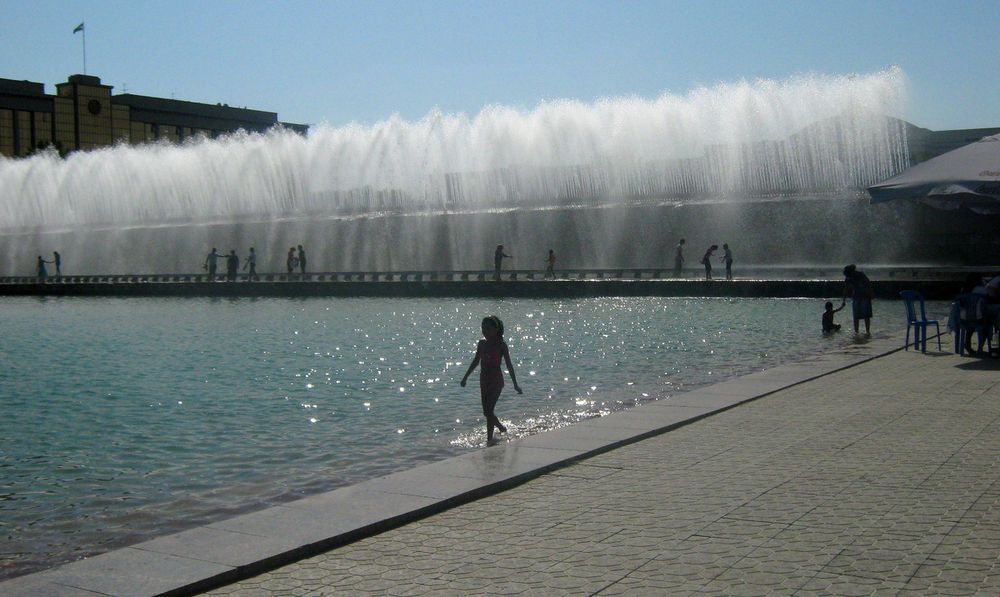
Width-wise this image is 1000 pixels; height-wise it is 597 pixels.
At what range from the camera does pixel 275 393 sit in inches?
560

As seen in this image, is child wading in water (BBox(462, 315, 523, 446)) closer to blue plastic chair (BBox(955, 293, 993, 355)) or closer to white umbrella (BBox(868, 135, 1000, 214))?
white umbrella (BBox(868, 135, 1000, 214))

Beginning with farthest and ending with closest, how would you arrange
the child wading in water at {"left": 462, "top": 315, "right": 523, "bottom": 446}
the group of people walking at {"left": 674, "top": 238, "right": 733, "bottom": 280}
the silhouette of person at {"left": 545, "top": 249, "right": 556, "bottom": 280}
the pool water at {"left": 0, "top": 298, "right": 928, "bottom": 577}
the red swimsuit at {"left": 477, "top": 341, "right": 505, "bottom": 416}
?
the silhouette of person at {"left": 545, "top": 249, "right": 556, "bottom": 280} → the group of people walking at {"left": 674, "top": 238, "right": 733, "bottom": 280} → the red swimsuit at {"left": 477, "top": 341, "right": 505, "bottom": 416} → the child wading in water at {"left": 462, "top": 315, "right": 523, "bottom": 446} → the pool water at {"left": 0, "top": 298, "right": 928, "bottom": 577}

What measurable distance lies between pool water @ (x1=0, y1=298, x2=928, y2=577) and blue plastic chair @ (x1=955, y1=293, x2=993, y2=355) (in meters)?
2.26

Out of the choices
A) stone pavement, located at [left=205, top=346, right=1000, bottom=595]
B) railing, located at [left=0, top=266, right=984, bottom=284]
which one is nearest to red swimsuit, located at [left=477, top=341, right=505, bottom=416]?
stone pavement, located at [left=205, top=346, right=1000, bottom=595]

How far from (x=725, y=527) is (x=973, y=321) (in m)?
10.7

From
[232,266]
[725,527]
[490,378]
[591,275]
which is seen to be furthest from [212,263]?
[725,527]

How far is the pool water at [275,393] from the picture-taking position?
8.31m

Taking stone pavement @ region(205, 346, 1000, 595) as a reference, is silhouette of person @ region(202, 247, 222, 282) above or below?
above

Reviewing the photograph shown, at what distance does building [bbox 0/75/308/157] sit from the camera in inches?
3538

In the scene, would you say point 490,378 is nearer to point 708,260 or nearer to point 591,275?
point 708,260

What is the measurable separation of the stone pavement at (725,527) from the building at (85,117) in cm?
8360

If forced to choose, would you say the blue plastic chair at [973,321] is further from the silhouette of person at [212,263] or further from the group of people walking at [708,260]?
the silhouette of person at [212,263]

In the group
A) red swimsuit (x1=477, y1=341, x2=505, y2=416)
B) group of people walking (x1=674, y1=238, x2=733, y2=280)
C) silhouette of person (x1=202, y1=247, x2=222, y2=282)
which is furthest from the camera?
silhouette of person (x1=202, y1=247, x2=222, y2=282)

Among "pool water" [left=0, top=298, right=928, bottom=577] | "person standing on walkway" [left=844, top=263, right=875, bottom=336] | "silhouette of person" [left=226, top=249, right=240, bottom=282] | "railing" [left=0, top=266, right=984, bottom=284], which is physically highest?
"silhouette of person" [left=226, top=249, right=240, bottom=282]
